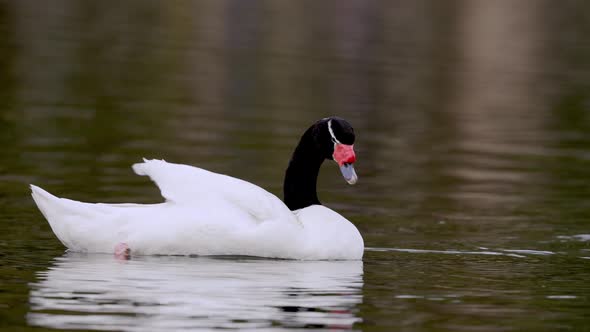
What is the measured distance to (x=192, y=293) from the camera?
34.8ft

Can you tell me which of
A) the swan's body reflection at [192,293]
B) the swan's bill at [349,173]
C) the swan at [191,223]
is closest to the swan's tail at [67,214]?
the swan at [191,223]

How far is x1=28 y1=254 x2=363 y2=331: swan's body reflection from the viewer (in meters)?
9.58

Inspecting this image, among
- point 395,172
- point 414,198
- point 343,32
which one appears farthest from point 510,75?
point 414,198

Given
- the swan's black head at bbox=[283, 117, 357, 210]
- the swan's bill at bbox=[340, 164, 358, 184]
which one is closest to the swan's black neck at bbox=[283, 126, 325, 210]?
the swan's black head at bbox=[283, 117, 357, 210]

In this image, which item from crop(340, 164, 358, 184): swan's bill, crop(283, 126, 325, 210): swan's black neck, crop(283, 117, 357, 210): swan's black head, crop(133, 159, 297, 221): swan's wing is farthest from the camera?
crop(283, 126, 325, 210): swan's black neck

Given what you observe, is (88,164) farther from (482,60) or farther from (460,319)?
(482,60)

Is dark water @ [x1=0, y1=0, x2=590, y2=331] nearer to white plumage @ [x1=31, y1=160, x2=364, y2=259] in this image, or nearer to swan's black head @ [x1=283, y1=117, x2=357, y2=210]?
white plumage @ [x1=31, y1=160, x2=364, y2=259]

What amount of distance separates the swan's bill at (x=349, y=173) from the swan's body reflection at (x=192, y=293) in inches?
25.6

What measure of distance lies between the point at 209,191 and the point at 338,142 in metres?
1.24

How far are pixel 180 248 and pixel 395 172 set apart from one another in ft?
24.3

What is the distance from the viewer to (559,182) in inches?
738

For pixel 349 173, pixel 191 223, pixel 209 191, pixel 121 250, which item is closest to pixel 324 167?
pixel 349 173

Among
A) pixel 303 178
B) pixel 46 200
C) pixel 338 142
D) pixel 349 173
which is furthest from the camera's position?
pixel 303 178

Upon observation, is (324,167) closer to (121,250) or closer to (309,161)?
(309,161)
